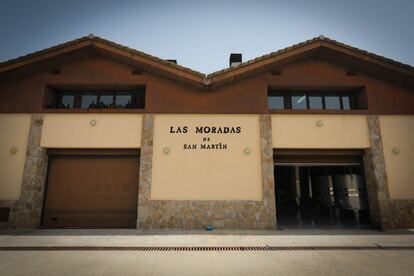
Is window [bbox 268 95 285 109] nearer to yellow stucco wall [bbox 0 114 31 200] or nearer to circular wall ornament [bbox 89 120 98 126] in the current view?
circular wall ornament [bbox 89 120 98 126]

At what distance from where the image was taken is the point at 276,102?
11000mm

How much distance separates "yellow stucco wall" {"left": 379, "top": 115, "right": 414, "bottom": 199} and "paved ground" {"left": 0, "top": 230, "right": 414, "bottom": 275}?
2.23 meters

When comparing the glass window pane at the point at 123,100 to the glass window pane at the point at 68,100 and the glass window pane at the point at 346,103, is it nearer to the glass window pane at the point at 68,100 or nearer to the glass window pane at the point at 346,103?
the glass window pane at the point at 68,100

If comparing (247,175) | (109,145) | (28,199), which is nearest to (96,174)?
(109,145)

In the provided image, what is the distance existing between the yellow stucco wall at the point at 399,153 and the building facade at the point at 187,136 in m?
0.04

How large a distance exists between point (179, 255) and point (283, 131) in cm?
654

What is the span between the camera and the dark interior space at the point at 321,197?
36.9ft

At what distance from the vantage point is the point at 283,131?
33.5 feet

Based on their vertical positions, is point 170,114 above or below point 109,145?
above

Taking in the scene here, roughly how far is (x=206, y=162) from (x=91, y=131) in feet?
16.1

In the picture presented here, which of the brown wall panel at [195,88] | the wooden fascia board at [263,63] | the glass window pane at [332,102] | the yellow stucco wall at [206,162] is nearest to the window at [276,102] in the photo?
the brown wall panel at [195,88]

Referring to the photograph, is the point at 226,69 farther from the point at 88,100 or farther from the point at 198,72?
the point at 88,100

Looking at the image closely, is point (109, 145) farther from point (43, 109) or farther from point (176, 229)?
point (176, 229)

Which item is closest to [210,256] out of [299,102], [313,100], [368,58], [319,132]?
[319,132]
